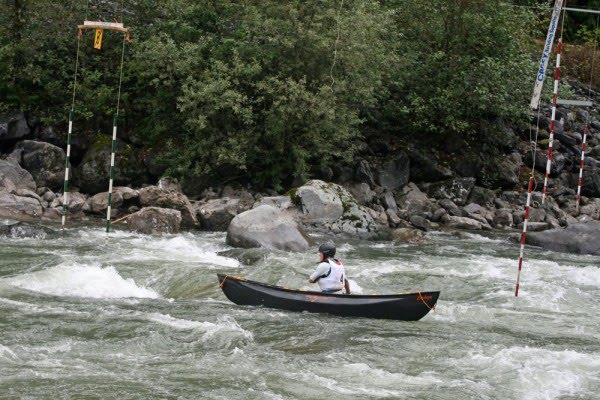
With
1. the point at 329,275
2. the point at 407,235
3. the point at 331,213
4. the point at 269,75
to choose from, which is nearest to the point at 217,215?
the point at 331,213

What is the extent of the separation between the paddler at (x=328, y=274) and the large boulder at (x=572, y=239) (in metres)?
8.20

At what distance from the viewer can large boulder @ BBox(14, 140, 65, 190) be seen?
1964cm

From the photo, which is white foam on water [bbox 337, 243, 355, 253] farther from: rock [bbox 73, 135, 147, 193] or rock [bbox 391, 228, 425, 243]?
rock [bbox 73, 135, 147, 193]

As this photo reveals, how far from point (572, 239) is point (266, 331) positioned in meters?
9.78

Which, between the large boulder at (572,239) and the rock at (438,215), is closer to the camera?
the large boulder at (572,239)

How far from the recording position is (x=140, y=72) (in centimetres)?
2073

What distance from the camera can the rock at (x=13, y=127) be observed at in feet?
67.8

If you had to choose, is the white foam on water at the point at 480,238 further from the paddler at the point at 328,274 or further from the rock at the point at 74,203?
the rock at the point at 74,203

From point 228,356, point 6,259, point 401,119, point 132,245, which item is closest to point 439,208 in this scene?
point 401,119

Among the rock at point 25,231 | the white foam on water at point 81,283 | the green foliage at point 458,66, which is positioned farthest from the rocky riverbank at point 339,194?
the white foam on water at point 81,283

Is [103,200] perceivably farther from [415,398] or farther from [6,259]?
[415,398]

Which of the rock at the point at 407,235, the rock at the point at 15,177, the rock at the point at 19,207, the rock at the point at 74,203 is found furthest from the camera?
the rock at the point at 15,177

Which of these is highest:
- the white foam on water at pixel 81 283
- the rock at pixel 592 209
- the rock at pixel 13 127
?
the rock at pixel 13 127

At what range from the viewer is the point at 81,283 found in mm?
11797
